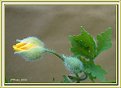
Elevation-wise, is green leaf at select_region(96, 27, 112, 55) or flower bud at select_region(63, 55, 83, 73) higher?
→ green leaf at select_region(96, 27, 112, 55)

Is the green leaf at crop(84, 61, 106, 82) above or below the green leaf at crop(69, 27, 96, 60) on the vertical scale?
below

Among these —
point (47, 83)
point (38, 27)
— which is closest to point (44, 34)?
point (38, 27)

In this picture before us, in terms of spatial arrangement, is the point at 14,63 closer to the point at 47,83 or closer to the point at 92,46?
the point at 47,83

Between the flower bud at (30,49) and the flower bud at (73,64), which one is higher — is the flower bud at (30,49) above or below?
above
